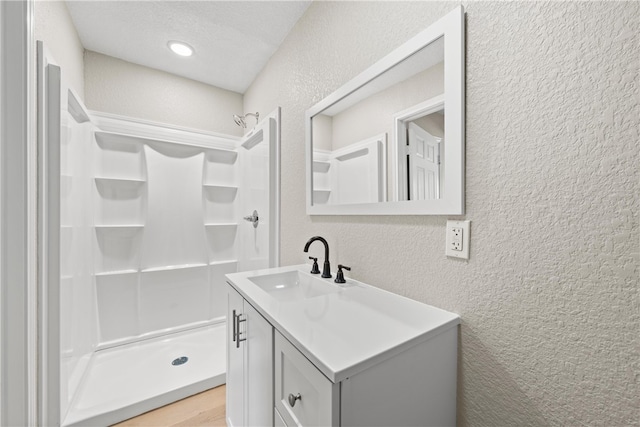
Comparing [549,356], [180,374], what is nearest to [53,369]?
[180,374]

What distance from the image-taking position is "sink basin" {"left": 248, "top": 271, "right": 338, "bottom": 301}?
1247 mm

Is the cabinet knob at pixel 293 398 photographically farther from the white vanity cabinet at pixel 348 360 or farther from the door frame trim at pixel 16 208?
the door frame trim at pixel 16 208

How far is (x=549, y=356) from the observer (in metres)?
0.64

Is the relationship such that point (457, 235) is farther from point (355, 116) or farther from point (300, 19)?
point (300, 19)

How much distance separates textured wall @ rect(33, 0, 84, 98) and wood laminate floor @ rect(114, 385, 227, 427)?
77.8 inches

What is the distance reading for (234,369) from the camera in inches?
48.3

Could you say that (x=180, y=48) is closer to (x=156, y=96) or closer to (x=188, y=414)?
(x=156, y=96)

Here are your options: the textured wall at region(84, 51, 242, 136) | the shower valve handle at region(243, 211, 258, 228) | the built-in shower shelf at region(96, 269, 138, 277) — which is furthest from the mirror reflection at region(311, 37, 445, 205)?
the built-in shower shelf at region(96, 269, 138, 277)

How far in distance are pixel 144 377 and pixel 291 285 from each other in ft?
4.29

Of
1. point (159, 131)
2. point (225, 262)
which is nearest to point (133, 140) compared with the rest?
point (159, 131)

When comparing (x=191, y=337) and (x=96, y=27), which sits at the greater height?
(x=96, y=27)

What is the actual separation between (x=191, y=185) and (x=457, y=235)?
2.38 m

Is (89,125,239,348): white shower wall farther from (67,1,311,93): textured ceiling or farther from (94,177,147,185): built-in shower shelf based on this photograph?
(67,1,311,93): textured ceiling

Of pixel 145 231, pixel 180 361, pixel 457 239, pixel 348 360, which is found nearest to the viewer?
pixel 348 360
